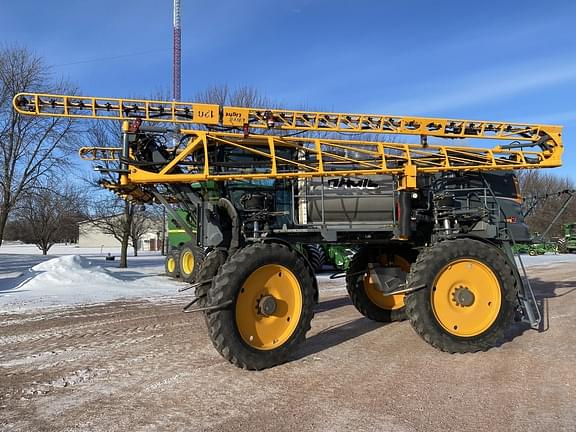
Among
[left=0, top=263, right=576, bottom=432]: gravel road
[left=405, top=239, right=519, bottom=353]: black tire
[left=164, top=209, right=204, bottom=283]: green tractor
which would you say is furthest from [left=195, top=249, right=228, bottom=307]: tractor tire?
[left=164, top=209, right=204, bottom=283]: green tractor

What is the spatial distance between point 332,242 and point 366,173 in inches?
43.8

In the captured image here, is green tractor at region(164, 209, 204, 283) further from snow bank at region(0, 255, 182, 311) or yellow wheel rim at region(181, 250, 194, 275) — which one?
snow bank at region(0, 255, 182, 311)

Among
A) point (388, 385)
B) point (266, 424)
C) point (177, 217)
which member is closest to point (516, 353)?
point (388, 385)

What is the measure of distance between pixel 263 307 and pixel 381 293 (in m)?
3.38

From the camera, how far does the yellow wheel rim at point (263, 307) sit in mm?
5527

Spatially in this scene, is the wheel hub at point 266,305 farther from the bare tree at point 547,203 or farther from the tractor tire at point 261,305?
the bare tree at point 547,203

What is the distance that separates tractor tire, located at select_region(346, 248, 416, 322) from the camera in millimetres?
8297

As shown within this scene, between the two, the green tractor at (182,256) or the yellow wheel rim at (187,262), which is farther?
the yellow wheel rim at (187,262)

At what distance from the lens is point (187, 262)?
17.9 m

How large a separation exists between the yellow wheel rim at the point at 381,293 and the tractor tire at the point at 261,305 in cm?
274

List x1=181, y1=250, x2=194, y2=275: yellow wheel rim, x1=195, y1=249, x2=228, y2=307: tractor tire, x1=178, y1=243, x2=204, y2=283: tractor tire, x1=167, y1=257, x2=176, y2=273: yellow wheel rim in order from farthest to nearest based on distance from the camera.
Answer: x1=167, y1=257, x2=176, y2=273: yellow wheel rim, x1=181, y1=250, x2=194, y2=275: yellow wheel rim, x1=178, y1=243, x2=204, y2=283: tractor tire, x1=195, y1=249, x2=228, y2=307: tractor tire

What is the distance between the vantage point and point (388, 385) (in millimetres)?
Answer: 4906

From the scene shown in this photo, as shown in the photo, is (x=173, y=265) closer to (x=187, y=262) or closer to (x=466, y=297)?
(x=187, y=262)

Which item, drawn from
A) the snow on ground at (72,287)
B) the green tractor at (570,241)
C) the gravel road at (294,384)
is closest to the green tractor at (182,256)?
the snow on ground at (72,287)
